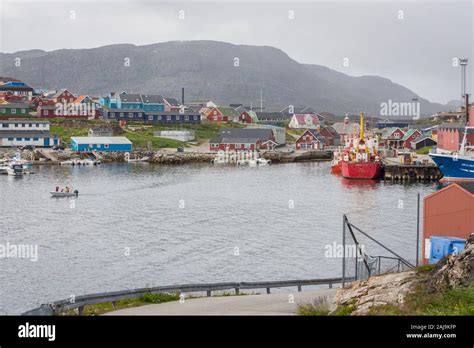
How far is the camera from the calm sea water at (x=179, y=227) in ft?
77.5

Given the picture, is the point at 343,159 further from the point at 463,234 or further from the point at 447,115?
the point at 447,115

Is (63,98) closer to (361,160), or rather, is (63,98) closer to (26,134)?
(26,134)

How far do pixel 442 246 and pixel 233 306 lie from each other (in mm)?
8985

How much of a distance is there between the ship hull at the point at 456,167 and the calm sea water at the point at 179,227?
1636mm

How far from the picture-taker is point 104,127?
83.8 meters

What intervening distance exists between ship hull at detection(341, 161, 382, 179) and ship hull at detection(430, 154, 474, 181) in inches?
268

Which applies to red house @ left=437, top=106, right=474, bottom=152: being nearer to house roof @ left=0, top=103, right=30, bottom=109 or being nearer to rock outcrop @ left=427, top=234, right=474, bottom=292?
house roof @ left=0, top=103, right=30, bottom=109

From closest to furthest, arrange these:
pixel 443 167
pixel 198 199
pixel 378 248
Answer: pixel 378 248 < pixel 198 199 < pixel 443 167

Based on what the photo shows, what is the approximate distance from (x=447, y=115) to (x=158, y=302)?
112792 millimetres

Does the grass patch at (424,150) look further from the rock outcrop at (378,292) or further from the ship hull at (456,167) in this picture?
the rock outcrop at (378,292)

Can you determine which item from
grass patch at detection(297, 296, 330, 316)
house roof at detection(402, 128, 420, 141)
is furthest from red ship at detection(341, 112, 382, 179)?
grass patch at detection(297, 296, 330, 316)

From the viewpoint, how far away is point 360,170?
199 feet

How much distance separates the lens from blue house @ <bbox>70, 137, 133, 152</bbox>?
76.1 meters
